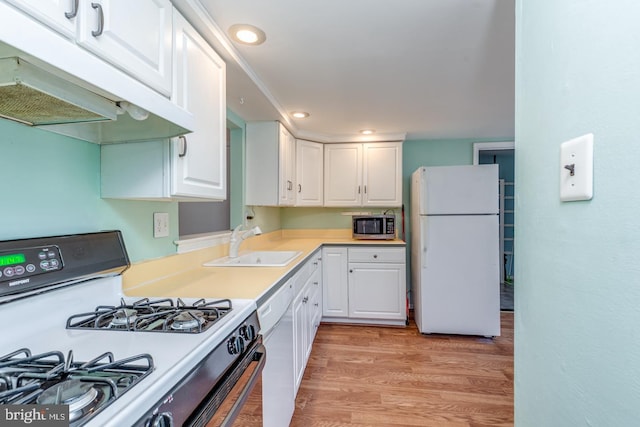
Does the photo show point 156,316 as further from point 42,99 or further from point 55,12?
point 55,12

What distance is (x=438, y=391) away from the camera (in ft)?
6.79

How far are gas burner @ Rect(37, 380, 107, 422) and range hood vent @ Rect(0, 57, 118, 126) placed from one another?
24.1 inches

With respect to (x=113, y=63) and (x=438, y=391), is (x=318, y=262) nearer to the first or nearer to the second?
(x=438, y=391)

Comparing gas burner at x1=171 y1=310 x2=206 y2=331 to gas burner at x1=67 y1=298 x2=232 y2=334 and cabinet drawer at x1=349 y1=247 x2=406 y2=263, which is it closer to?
gas burner at x1=67 y1=298 x2=232 y2=334

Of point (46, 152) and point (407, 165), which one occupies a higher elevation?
point (407, 165)

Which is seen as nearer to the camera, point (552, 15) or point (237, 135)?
point (552, 15)

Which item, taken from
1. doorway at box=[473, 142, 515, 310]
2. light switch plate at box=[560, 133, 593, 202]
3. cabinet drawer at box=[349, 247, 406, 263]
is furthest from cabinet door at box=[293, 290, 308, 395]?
doorway at box=[473, 142, 515, 310]

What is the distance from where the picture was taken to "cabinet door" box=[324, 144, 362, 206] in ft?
11.6

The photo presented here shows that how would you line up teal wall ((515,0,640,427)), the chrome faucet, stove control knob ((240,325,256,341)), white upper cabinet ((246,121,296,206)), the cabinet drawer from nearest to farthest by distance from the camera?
Answer: 1. teal wall ((515,0,640,427))
2. stove control knob ((240,325,256,341))
3. the chrome faucet
4. white upper cabinet ((246,121,296,206))
5. the cabinet drawer

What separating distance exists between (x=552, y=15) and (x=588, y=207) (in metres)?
0.44

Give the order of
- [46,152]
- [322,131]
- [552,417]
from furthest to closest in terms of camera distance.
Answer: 1. [322,131]
2. [46,152]
3. [552,417]

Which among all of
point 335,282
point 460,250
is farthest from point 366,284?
point 460,250

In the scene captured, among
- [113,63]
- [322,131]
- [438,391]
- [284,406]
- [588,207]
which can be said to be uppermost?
[322,131]

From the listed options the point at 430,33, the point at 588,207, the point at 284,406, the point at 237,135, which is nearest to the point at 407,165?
the point at 237,135
